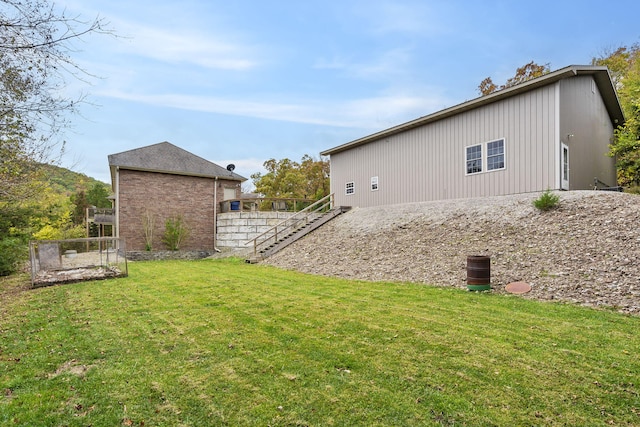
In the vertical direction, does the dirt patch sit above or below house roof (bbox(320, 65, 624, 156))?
below

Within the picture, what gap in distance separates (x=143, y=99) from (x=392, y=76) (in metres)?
13.7

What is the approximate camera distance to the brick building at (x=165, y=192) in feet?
61.3

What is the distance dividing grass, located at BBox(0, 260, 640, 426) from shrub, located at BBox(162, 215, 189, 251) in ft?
44.1

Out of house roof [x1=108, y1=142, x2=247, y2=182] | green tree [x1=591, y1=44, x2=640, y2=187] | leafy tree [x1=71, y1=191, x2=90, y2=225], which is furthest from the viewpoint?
leafy tree [x1=71, y1=191, x2=90, y2=225]

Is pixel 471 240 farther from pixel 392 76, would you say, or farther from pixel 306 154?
pixel 306 154

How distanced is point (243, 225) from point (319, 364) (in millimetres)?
16593

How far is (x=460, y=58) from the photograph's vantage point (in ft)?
66.2

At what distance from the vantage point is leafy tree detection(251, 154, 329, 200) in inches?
1320

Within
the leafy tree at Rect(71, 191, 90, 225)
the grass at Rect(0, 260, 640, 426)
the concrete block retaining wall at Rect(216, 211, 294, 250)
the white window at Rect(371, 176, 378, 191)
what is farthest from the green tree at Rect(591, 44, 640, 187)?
the leafy tree at Rect(71, 191, 90, 225)

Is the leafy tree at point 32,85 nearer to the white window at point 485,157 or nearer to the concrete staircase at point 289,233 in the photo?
the concrete staircase at point 289,233

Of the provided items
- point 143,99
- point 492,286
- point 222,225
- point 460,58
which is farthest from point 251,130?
point 492,286

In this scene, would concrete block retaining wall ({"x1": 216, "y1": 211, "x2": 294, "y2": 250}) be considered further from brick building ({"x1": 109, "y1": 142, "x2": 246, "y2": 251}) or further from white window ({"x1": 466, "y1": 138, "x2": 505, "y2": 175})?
white window ({"x1": 466, "y1": 138, "x2": 505, "y2": 175})

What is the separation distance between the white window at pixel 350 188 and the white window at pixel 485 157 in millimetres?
6455

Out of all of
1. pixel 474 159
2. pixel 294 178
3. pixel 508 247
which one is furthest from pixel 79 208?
pixel 508 247
